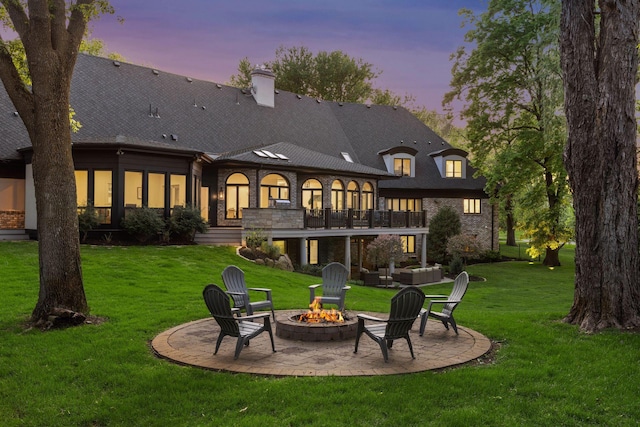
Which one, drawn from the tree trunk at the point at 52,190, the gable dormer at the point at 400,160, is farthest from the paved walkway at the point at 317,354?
the gable dormer at the point at 400,160

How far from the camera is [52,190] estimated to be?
8.53m

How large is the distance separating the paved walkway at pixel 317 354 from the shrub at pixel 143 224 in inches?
423

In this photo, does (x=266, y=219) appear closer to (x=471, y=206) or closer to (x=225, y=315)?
(x=225, y=315)

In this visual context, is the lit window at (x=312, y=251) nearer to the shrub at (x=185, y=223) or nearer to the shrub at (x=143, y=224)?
the shrub at (x=185, y=223)

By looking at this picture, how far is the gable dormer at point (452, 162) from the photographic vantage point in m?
32.0

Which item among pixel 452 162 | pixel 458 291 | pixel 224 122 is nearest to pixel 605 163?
pixel 458 291

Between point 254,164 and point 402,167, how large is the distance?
38.2 ft

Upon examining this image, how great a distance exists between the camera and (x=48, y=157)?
8484 millimetres

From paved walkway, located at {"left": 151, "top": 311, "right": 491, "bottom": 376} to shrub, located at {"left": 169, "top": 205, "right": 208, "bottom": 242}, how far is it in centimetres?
1134

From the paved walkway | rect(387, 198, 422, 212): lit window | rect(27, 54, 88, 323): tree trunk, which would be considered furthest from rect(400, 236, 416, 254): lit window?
rect(27, 54, 88, 323): tree trunk

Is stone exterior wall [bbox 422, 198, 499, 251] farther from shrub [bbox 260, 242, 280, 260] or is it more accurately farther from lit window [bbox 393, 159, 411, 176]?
shrub [bbox 260, 242, 280, 260]

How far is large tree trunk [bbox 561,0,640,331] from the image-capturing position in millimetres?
8312

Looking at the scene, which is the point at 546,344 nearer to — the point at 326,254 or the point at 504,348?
the point at 504,348

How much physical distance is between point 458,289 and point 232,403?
14.9 feet
